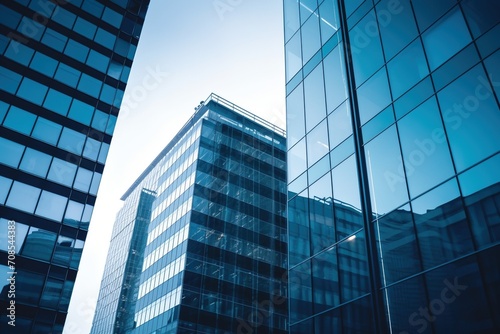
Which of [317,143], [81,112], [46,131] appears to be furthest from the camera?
[81,112]

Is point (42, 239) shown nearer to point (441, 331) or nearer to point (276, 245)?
point (441, 331)

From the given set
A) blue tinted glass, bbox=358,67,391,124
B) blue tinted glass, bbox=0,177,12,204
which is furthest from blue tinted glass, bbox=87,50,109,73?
blue tinted glass, bbox=358,67,391,124

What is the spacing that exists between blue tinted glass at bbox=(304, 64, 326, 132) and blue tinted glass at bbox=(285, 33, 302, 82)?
1.82 metres

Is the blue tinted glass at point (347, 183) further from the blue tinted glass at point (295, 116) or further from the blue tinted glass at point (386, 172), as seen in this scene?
the blue tinted glass at point (295, 116)

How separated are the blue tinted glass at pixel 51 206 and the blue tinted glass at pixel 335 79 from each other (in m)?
20.3

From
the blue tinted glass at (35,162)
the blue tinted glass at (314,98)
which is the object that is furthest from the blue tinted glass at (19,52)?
the blue tinted glass at (314,98)

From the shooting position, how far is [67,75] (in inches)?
1315

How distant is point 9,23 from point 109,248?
69999mm

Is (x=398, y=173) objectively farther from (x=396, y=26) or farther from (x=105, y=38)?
(x=105, y=38)

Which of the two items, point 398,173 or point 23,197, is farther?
point 23,197

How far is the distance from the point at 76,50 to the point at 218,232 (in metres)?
23.9

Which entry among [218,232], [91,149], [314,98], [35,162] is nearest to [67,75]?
[91,149]

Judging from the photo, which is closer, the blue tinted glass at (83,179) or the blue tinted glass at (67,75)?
the blue tinted glass at (83,179)

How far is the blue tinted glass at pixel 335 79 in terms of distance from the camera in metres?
19.4
